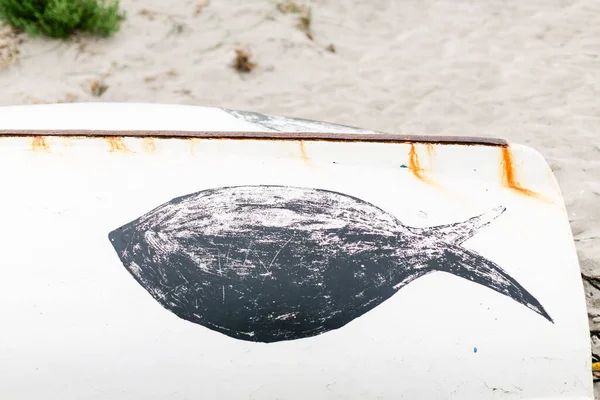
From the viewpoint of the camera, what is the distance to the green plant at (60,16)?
13.0 feet

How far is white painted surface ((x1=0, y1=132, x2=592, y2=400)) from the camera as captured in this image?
138 cm

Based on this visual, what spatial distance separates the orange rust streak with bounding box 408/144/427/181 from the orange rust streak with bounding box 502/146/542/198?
23 centimetres

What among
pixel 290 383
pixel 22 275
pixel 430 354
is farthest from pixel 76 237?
pixel 430 354

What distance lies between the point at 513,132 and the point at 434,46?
41.5 inches

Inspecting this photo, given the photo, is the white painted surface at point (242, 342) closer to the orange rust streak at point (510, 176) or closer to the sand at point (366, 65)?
the orange rust streak at point (510, 176)

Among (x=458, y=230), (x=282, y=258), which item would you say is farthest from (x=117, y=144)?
(x=458, y=230)

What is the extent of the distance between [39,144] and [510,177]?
3.93ft

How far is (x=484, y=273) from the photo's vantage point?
1.57 meters

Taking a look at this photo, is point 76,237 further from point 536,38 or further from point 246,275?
point 536,38

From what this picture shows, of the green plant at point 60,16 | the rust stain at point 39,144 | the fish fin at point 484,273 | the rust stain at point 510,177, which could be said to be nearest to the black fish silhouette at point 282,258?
the fish fin at point 484,273

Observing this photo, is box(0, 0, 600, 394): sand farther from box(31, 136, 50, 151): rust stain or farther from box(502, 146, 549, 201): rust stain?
box(31, 136, 50, 151): rust stain

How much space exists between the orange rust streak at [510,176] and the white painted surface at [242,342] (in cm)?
3

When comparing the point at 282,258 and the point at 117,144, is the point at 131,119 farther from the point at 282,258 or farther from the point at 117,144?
the point at 282,258

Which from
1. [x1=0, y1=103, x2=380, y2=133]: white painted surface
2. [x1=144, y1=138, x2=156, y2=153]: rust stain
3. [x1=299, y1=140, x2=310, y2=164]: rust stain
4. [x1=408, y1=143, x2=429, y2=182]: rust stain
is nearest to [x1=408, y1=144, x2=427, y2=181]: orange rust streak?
[x1=408, y1=143, x2=429, y2=182]: rust stain
